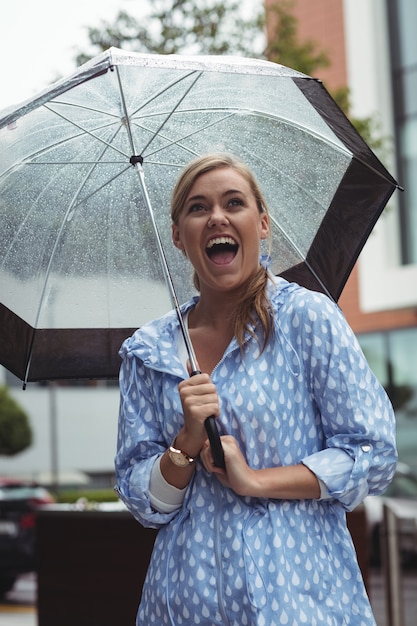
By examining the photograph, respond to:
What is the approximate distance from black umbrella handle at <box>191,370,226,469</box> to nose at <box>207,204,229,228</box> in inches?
20.2

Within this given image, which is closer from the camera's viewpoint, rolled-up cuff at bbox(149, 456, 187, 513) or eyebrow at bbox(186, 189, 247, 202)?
rolled-up cuff at bbox(149, 456, 187, 513)

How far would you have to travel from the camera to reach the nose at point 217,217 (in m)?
2.83

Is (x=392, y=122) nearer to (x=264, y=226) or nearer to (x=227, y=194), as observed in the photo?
(x=264, y=226)

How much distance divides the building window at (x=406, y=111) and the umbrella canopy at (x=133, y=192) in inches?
689

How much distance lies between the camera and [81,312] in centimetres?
401

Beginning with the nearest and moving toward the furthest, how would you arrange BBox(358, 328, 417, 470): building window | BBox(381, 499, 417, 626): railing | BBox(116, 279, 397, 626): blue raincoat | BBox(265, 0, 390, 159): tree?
BBox(116, 279, 397, 626): blue raincoat, BBox(381, 499, 417, 626): railing, BBox(265, 0, 390, 159): tree, BBox(358, 328, 417, 470): building window

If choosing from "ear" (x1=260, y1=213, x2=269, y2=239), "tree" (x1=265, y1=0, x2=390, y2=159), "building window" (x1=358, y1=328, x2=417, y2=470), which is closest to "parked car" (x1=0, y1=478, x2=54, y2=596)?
"tree" (x1=265, y1=0, x2=390, y2=159)

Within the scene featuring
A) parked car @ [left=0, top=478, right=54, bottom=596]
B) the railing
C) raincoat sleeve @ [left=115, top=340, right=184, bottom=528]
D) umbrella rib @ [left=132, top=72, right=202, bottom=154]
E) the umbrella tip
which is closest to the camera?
raincoat sleeve @ [left=115, top=340, right=184, bottom=528]

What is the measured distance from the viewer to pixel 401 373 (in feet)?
75.7

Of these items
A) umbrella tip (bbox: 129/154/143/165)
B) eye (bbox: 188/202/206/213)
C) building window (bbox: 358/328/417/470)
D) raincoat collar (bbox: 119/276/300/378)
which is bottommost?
raincoat collar (bbox: 119/276/300/378)

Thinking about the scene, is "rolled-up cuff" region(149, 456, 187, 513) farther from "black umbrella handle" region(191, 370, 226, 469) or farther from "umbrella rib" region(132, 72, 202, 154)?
"umbrella rib" region(132, 72, 202, 154)

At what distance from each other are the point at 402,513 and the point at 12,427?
3154 centimetres

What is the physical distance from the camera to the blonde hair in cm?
279

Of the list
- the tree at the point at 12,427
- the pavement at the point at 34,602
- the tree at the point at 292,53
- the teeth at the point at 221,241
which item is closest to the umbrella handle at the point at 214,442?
the teeth at the point at 221,241
